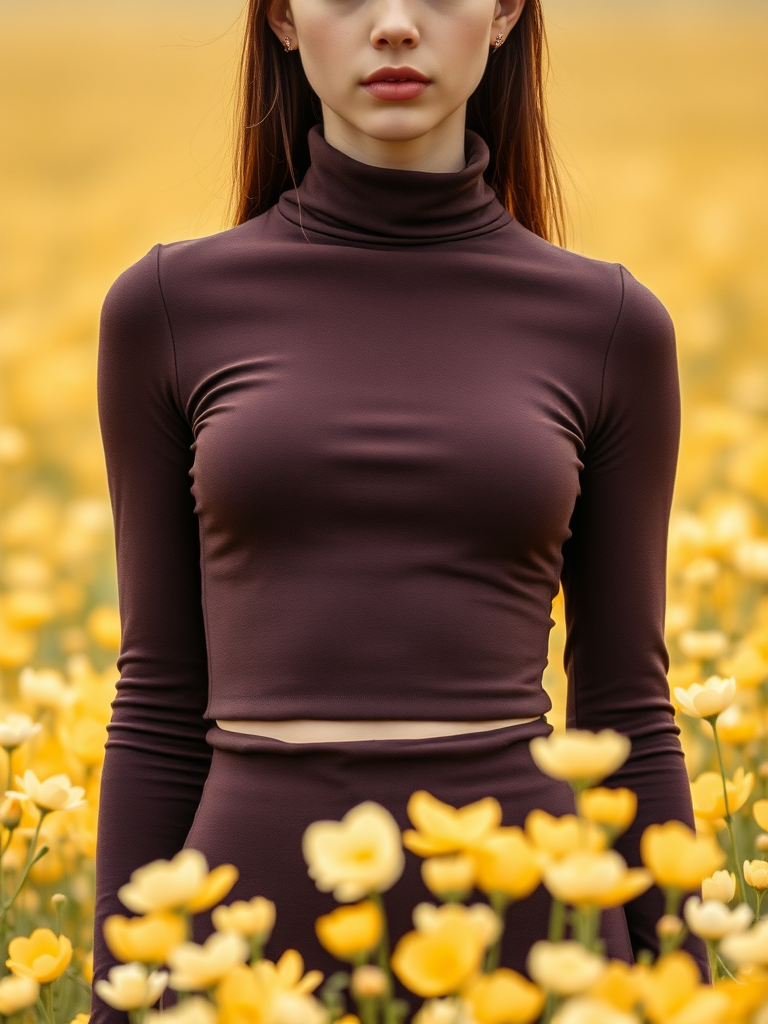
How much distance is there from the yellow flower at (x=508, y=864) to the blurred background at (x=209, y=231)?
1222mm

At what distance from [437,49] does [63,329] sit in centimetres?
376

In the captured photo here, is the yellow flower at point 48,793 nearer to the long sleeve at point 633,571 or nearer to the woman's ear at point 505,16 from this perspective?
the long sleeve at point 633,571

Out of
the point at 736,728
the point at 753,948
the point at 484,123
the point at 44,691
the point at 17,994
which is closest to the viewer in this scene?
the point at 753,948


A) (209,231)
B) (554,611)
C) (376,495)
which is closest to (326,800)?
(376,495)

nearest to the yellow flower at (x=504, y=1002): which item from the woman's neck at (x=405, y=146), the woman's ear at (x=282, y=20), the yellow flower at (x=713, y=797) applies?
the yellow flower at (x=713, y=797)

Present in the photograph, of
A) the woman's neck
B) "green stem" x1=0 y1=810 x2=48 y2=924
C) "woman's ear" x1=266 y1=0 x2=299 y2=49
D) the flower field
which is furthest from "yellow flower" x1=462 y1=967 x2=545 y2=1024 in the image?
"woman's ear" x1=266 y1=0 x2=299 y2=49

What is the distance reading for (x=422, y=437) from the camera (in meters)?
1.20

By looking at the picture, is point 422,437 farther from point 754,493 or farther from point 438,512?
point 754,493

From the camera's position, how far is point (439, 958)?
0.66 metres

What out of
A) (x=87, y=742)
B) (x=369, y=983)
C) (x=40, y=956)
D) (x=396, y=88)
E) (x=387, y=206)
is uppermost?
(x=396, y=88)

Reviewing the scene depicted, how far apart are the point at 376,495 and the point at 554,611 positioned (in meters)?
1.56

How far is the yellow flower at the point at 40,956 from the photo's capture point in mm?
1129

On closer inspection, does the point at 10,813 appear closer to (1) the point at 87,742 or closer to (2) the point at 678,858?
(1) the point at 87,742

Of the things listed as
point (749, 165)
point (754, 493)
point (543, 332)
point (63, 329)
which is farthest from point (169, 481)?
point (749, 165)
